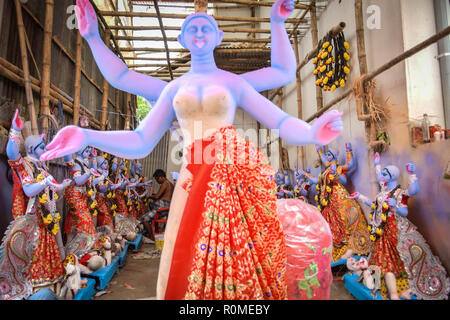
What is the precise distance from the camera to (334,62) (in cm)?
512

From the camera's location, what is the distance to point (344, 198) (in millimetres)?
4590

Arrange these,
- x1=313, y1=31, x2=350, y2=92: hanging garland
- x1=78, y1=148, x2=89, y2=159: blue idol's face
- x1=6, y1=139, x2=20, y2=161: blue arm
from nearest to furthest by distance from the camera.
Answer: x1=6, y1=139, x2=20, y2=161: blue arm < x1=78, y1=148, x2=89, y2=159: blue idol's face < x1=313, y1=31, x2=350, y2=92: hanging garland

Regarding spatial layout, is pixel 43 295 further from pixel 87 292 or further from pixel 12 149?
pixel 12 149

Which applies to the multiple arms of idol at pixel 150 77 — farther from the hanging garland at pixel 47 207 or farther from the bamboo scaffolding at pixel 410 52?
the bamboo scaffolding at pixel 410 52

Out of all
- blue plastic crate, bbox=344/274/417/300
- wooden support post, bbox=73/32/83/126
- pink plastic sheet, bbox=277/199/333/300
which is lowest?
blue plastic crate, bbox=344/274/417/300

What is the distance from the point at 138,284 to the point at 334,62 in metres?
4.79

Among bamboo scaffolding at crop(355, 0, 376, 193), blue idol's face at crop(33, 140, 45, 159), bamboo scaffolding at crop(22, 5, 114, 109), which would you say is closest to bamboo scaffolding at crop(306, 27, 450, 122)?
bamboo scaffolding at crop(355, 0, 376, 193)

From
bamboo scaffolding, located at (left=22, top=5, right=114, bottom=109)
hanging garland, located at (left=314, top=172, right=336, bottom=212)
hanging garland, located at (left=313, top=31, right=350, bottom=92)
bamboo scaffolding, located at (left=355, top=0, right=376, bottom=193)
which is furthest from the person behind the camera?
hanging garland, located at (left=313, top=31, right=350, bottom=92)

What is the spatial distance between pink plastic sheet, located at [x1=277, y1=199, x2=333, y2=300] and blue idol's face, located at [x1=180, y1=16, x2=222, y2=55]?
3.01 feet

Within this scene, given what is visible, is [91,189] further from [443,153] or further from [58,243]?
[443,153]

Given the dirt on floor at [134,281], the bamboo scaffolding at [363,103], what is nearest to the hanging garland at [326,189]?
the bamboo scaffolding at [363,103]

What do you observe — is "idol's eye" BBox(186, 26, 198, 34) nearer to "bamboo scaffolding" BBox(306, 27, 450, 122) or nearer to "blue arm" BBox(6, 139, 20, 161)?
"blue arm" BBox(6, 139, 20, 161)

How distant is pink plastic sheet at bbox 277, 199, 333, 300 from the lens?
1.29 m

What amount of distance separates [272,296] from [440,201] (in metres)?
3.01
